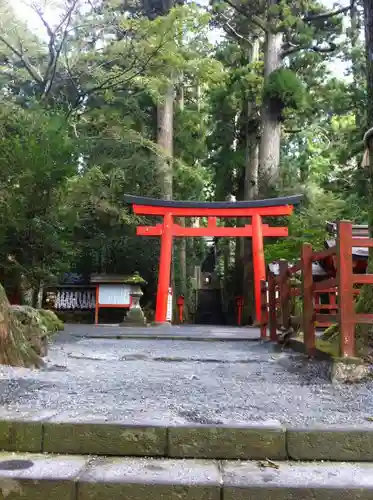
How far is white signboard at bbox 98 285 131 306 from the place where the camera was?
49.5 ft

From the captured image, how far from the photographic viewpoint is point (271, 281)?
304 inches

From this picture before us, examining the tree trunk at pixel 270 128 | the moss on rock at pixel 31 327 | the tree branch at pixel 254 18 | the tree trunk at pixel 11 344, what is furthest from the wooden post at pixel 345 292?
the tree branch at pixel 254 18

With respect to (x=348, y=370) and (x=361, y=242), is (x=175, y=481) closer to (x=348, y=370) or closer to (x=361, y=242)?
(x=348, y=370)

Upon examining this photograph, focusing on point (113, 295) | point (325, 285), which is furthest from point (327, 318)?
point (113, 295)

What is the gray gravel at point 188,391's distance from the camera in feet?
9.55

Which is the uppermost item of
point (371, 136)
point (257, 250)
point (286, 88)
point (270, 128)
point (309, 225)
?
point (286, 88)

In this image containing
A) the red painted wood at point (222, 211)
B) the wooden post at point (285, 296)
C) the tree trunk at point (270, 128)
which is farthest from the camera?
the tree trunk at point (270, 128)

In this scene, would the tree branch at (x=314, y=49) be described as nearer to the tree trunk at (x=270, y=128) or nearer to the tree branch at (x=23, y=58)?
the tree trunk at (x=270, y=128)

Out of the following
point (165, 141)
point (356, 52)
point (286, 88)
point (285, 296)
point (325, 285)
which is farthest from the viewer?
point (356, 52)

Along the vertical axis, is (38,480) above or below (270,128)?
below

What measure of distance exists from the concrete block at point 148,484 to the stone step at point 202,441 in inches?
7.0

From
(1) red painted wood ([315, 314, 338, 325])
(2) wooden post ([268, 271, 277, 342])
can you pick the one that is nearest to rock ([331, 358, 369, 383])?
(1) red painted wood ([315, 314, 338, 325])

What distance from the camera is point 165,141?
1711 cm

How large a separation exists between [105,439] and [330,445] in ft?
3.70
